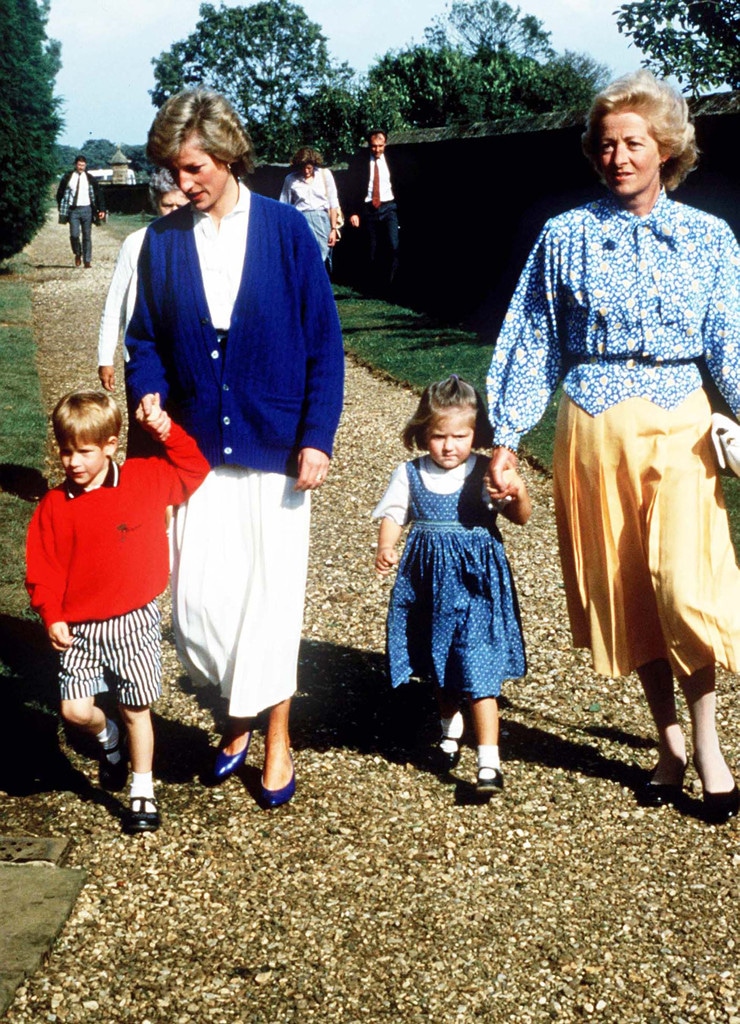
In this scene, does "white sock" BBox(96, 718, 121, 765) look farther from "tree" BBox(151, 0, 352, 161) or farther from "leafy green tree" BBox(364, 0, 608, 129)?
"tree" BBox(151, 0, 352, 161)

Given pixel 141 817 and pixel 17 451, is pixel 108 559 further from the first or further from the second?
pixel 17 451

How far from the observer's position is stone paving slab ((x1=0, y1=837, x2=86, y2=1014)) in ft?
9.98

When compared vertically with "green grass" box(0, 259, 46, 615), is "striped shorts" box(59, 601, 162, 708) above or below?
above

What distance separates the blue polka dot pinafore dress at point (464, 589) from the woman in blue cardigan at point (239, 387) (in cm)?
40

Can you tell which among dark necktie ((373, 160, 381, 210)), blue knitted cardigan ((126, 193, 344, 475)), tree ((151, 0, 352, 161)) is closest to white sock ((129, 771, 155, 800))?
blue knitted cardigan ((126, 193, 344, 475))

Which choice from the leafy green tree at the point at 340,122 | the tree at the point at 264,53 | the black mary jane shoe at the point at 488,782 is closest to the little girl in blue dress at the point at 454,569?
the black mary jane shoe at the point at 488,782

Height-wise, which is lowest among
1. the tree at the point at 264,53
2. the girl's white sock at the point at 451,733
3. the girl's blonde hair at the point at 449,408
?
the girl's white sock at the point at 451,733

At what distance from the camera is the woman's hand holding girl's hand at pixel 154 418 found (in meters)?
3.56

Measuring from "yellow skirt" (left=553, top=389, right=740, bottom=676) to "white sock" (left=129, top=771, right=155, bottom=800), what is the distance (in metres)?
1.37

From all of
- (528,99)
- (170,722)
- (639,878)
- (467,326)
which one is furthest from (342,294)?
(528,99)

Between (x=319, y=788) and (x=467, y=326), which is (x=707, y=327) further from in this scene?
(x=467, y=326)

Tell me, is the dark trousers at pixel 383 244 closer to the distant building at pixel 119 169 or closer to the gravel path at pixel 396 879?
the gravel path at pixel 396 879

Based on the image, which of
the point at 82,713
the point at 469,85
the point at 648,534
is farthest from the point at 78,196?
the point at 469,85

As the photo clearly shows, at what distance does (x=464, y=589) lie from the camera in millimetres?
3961
